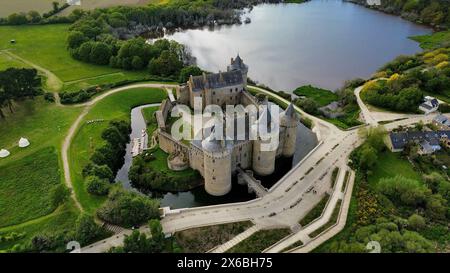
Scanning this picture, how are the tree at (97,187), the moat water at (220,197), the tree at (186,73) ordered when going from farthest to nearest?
the tree at (186,73) → the moat water at (220,197) → the tree at (97,187)

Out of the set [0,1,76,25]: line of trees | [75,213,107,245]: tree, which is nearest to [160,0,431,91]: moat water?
[0,1,76,25]: line of trees

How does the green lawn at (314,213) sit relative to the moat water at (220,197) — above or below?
above

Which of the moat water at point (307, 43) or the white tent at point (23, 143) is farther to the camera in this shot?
the moat water at point (307, 43)

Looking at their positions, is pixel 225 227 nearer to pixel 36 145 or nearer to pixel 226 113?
pixel 226 113

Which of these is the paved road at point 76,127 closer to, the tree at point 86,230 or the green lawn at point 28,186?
the green lawn at point 28,186

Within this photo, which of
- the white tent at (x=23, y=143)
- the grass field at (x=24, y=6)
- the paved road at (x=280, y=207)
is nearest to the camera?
the paved road at (x=280, y=207)

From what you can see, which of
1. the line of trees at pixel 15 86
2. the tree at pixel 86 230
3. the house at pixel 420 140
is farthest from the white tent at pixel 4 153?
the house at pixel 420 140

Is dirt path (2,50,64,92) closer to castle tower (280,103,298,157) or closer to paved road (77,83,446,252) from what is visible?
paved road (77,83,446,252)
